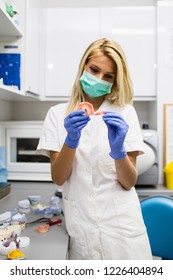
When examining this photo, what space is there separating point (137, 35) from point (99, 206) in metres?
1.49

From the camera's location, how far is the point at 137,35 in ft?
6.63

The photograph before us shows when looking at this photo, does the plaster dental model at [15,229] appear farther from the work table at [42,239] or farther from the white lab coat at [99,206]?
the white lab coat at [99,206]

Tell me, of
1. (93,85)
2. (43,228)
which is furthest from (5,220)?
(93,85)

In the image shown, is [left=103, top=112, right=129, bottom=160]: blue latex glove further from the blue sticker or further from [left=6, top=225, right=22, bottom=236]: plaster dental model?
the blue sticker

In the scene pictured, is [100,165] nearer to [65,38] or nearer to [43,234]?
[43,234]

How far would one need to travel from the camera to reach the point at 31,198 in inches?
55.5

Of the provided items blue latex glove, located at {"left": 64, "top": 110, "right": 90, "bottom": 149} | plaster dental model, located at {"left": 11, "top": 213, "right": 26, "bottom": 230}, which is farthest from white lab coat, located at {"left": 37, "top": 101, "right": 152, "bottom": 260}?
plaster dental model, located at {"left": 11, "top": 213, "right": 26, "bottom": 230}

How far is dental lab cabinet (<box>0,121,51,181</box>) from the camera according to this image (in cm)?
191

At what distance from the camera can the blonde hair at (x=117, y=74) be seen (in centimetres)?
103

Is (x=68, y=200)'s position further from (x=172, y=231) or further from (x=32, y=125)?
(x=32, y=125)

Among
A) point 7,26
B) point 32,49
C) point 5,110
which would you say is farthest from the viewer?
point 5,110

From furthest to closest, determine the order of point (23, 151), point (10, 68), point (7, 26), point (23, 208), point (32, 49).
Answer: point (23, 151) < point (32, 49) < point (10, 68) < point (7, 26) < point (23, 208)

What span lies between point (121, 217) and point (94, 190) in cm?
14

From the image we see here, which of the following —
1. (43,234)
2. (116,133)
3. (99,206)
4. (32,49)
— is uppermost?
(32,49)
